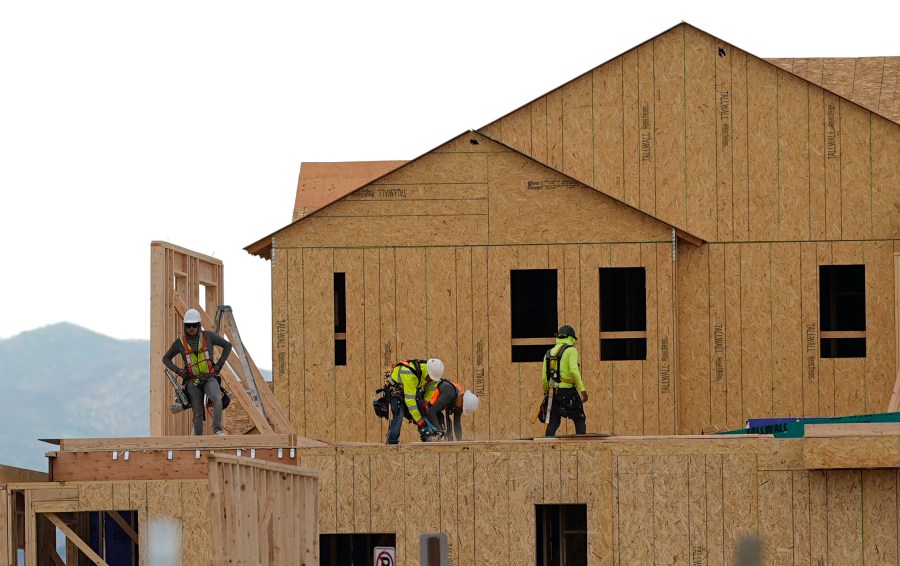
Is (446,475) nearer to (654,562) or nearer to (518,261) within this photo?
(654,562)

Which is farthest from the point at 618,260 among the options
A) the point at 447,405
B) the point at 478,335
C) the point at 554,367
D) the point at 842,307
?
the point at 842,307

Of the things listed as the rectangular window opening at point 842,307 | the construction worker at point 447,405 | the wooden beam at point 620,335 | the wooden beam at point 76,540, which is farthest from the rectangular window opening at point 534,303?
the wooden beam at point 76,540

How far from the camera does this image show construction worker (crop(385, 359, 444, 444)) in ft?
73.7

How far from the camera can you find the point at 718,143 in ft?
92.5

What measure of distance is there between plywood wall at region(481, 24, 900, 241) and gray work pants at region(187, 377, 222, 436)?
806cm

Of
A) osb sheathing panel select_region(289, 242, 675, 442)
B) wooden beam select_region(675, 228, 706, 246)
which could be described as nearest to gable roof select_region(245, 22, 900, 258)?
wooden beam select_region(675, 228, 706, 246)

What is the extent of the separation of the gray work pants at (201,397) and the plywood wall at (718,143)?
26.5ft

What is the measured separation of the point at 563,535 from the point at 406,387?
3.48m

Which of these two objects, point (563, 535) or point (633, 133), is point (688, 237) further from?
point (563, 535)

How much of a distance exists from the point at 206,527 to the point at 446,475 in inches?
133

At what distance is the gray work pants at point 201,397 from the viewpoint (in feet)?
75.9

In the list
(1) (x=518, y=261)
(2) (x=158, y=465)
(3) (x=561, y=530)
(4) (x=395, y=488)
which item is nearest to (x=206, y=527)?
(2) (x=158, y=465)

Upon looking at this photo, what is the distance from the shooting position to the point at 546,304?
31844 millimetres

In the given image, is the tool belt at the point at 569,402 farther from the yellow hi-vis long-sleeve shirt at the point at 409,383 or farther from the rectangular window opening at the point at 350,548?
the rectangular window opening at the point at 350,548
